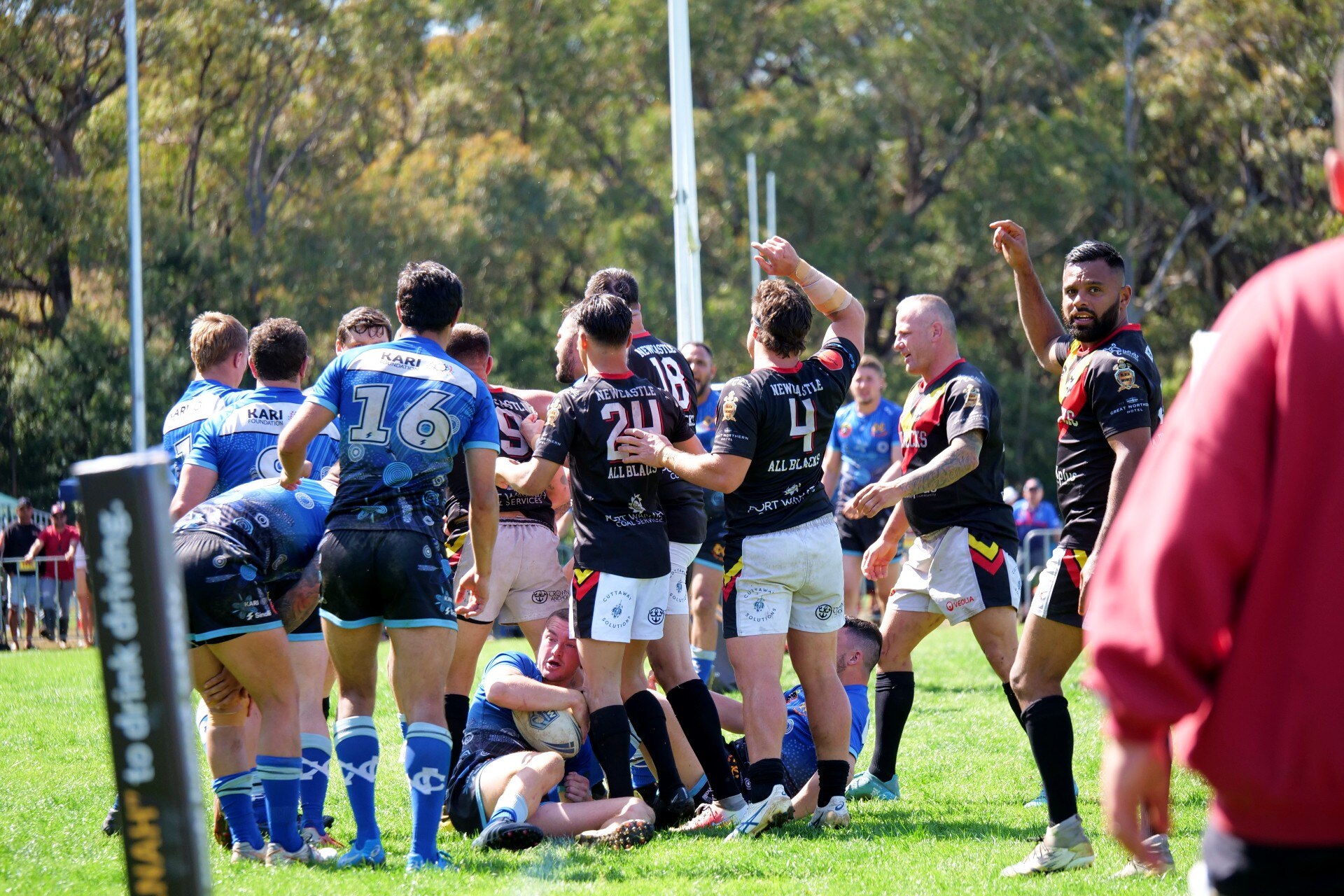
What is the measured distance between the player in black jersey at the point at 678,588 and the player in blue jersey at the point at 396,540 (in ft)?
3.33

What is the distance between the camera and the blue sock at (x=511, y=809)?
4.83m

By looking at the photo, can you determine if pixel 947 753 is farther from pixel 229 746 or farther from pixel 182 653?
pixel 182 653

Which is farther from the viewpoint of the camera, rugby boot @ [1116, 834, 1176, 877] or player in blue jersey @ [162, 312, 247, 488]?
player in blue jersey @ [162, 312, 247, 488]

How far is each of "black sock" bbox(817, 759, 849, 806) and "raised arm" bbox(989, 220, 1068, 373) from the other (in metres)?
1.80

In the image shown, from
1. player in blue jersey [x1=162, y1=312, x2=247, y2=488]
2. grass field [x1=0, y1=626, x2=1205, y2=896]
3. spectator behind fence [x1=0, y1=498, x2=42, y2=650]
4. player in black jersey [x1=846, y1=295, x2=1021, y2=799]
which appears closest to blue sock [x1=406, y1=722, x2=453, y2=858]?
grass field [x1=0, y1=626, x2=1205, y2=896]

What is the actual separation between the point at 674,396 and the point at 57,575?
13.4 metres

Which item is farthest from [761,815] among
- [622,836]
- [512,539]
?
[512,539]

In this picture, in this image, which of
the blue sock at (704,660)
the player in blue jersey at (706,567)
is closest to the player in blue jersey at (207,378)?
the player in blue jersey at (706,567)

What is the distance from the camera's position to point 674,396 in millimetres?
5750

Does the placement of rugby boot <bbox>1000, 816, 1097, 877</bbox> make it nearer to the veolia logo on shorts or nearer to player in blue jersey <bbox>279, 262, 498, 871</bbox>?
player in blue jersey <bbox>279, 262, 498, 871</bbox>

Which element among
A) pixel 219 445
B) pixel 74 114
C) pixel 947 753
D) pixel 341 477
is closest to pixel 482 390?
pixel 341 477

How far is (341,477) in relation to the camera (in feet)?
14.9

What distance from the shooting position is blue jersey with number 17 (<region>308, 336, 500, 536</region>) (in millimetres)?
4480

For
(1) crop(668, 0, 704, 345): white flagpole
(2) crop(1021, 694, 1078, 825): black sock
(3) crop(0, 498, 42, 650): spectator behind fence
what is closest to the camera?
(2) crop(1021, 694, 1078, 825): black sock
